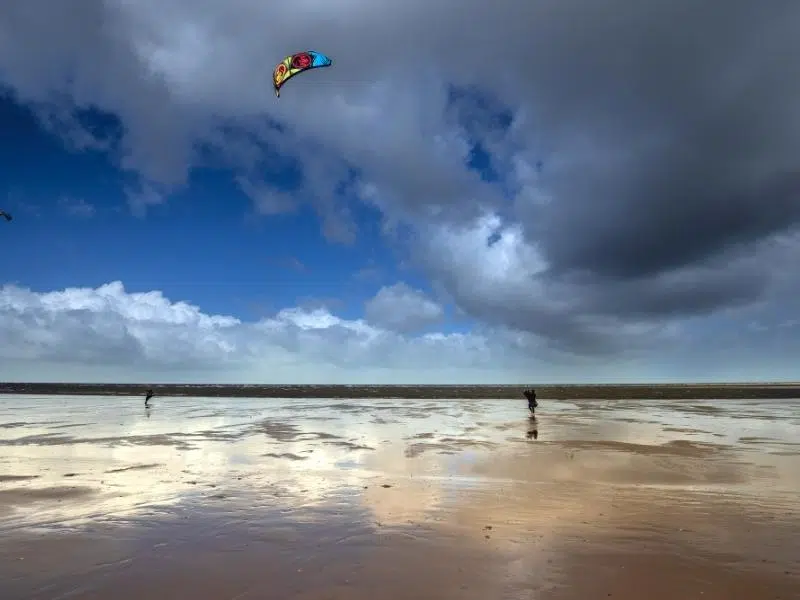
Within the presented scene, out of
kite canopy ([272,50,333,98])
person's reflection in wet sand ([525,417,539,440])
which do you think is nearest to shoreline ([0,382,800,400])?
person's reflection in wet sand ([525,417,539,440])

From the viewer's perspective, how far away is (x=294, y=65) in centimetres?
2630

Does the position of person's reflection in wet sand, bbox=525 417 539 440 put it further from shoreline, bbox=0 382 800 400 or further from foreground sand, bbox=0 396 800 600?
shoreline, bbox=0 382 800 400

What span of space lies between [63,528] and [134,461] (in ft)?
28.6

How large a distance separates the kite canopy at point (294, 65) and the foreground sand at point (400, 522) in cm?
1847

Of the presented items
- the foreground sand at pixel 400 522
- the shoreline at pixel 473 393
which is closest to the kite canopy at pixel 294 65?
the foreground sand at pixel 400 522

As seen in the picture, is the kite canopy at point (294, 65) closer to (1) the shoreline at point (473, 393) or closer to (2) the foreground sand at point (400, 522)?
(2) the foreground sand at point (400, 522)

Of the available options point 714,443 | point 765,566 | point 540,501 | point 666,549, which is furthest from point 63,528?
point 714,443

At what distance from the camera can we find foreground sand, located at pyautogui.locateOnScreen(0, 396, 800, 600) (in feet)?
25.1

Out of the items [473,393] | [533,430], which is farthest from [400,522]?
[473,393]

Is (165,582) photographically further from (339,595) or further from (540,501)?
(540,501)

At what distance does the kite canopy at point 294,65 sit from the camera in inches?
997

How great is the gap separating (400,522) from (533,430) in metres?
20.6

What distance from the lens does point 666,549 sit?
29.6 feet

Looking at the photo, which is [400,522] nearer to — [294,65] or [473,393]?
[294,65]
